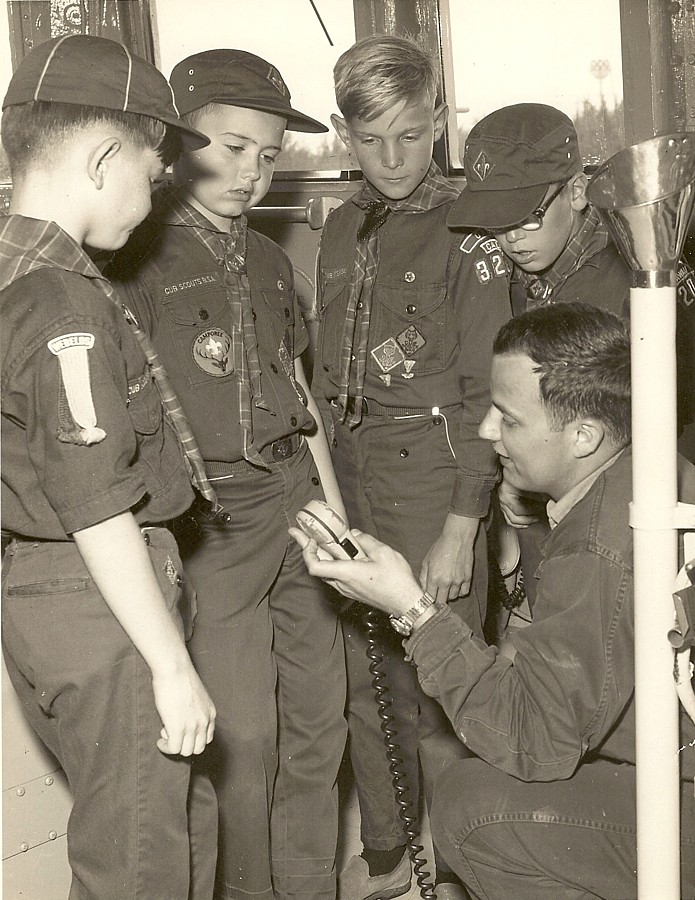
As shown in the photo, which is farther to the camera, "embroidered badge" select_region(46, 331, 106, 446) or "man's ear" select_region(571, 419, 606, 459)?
"man's ear" select_region(571, 419, 606, 459)

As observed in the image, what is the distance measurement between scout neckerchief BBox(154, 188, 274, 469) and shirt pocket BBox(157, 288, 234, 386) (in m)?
0.02

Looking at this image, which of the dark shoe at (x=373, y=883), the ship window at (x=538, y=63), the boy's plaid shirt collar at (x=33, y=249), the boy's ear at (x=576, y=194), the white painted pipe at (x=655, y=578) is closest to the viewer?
the white painted pipe at (x=655, y=578)

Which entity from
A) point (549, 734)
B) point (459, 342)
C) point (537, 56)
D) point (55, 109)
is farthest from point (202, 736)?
point (537, 56)

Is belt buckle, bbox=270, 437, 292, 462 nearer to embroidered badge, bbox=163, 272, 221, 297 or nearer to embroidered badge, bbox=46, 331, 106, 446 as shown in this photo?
embroidered badge, bbox=163, 272, 221, 297

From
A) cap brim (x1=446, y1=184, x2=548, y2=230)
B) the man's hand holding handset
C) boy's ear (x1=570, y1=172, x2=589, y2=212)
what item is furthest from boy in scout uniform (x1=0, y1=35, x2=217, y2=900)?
boy's ear (x1=570, y1=172, x2=589, y2=212)

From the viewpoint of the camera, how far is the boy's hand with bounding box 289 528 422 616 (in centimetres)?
183

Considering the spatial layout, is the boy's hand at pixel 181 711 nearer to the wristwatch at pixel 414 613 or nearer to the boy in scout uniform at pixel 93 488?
the boy in scout uniform at pixel 93 488

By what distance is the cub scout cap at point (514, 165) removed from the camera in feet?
7.82

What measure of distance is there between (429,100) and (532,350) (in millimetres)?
904

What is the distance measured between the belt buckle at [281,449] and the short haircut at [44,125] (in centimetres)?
85

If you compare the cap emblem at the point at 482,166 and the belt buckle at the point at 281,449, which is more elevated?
the cap emblem at the point at 482,166

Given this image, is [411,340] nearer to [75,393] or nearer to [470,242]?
[470,242]

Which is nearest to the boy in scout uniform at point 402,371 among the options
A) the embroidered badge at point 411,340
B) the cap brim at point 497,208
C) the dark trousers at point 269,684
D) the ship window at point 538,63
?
the embroidered badge at point 411,340

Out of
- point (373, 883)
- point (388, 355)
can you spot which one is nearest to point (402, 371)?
point (388, 355)
